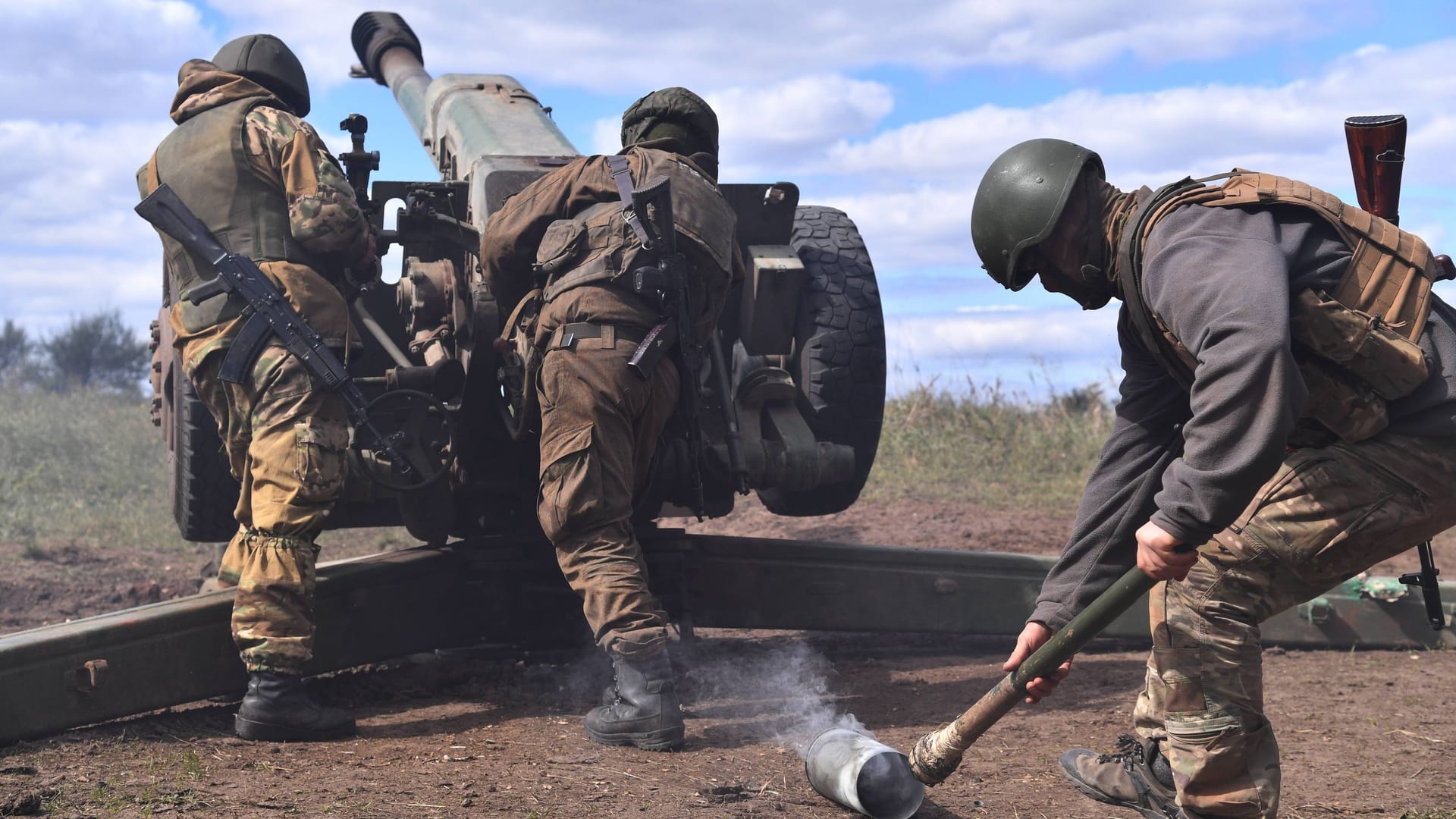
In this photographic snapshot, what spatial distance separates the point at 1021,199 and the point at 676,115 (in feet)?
6.51

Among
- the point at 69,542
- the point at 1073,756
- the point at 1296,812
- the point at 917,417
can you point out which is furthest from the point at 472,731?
the point at 917,417

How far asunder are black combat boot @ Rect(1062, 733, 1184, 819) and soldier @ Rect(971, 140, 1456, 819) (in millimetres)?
407

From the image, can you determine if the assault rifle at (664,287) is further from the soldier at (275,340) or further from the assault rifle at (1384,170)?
the assault rifle at (1384,170)

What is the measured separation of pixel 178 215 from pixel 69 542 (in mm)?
4617

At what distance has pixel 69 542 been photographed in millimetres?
8469

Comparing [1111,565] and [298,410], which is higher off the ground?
[298,410]

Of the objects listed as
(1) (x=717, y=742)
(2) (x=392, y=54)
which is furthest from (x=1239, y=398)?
(2) (x=392, y=54)

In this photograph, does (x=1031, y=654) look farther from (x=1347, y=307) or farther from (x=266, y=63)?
(x=266, y=63)

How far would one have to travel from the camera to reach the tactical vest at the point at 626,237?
4.39 m

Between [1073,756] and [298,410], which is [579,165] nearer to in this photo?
[298,410]

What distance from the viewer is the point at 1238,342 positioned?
8.45ft

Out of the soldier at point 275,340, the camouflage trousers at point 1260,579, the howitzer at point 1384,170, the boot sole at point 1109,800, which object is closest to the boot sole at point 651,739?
the soldier at point 275,340

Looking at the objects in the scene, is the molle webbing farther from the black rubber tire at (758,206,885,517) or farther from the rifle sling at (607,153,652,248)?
the black rubber tire at (758,206,885,517)

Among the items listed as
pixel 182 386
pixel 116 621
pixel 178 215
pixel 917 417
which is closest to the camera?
pixel 116 621
